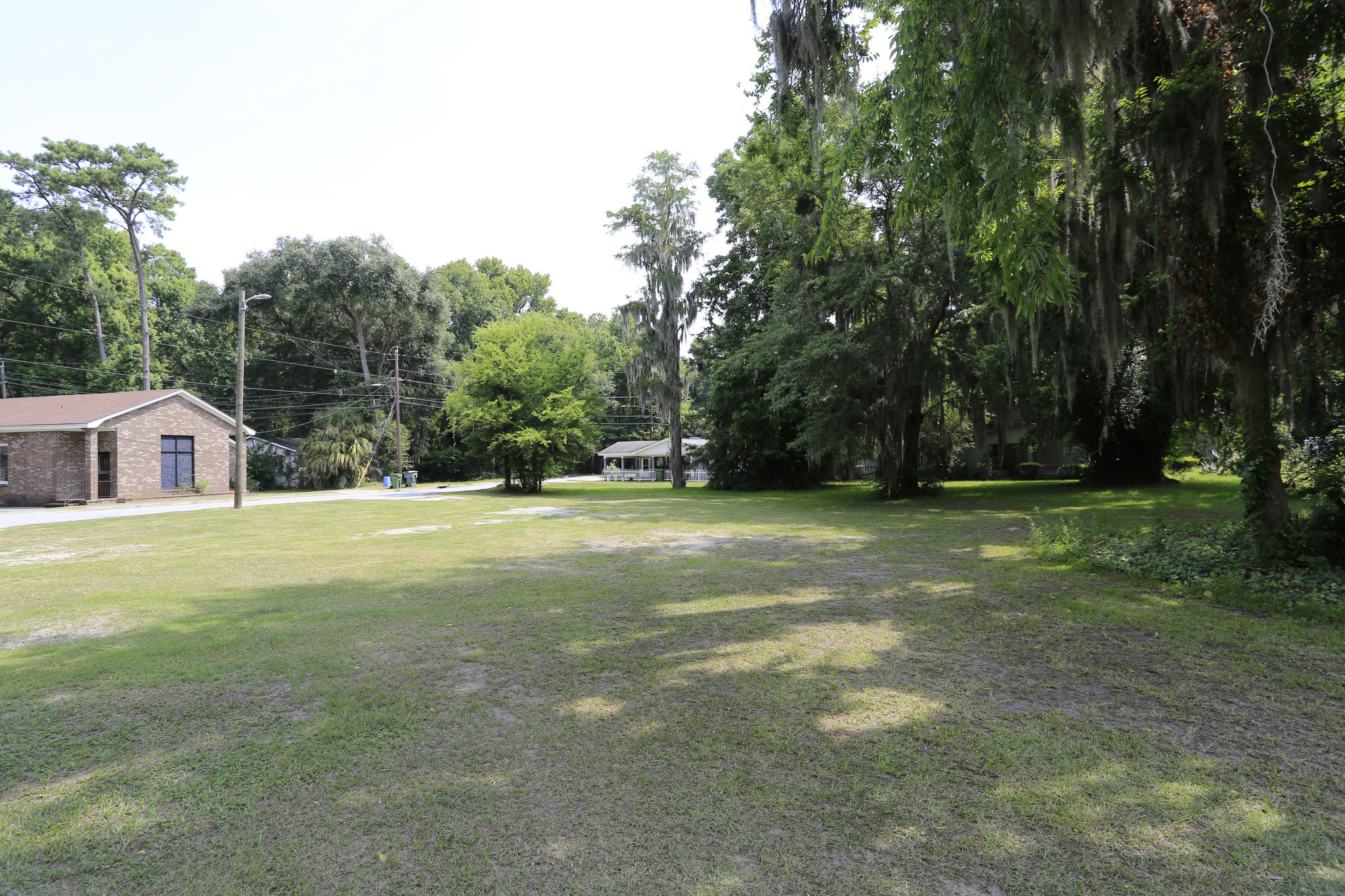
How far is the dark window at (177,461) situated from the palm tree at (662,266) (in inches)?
742

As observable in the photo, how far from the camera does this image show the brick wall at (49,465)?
2248 centimetres

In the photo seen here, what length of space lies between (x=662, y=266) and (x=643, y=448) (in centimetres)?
2322

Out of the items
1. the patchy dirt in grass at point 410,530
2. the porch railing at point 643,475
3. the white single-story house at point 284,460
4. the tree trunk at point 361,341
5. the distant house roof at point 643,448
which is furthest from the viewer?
the distant house roof at point 643,448

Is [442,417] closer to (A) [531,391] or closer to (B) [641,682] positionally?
(A) [531,391]

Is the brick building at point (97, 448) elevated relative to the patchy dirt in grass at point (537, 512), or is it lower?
elevated

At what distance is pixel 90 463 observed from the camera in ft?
73.9

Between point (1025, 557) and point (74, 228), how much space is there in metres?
47.2

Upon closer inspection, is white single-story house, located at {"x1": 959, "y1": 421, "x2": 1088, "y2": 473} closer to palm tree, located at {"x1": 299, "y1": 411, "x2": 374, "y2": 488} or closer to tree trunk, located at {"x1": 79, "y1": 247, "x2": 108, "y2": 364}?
palm tree, located at {"x1": 299, "y1": 411, "x2": 374, "y2": 488}

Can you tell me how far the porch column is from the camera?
Answer: 2245cm

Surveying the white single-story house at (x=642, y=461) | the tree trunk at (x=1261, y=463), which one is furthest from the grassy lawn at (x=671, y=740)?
the white single-story house at (x=642, y=461)

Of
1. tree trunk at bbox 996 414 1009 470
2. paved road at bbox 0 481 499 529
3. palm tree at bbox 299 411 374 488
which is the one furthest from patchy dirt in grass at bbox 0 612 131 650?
palm tree at bbox 299 411 374 488

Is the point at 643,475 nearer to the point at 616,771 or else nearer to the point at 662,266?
the point at 662,266

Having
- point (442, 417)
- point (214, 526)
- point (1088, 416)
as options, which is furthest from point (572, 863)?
point (442, 417)

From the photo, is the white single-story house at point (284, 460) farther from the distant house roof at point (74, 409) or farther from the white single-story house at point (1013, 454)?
the white single-story house at point (1013, 454)
